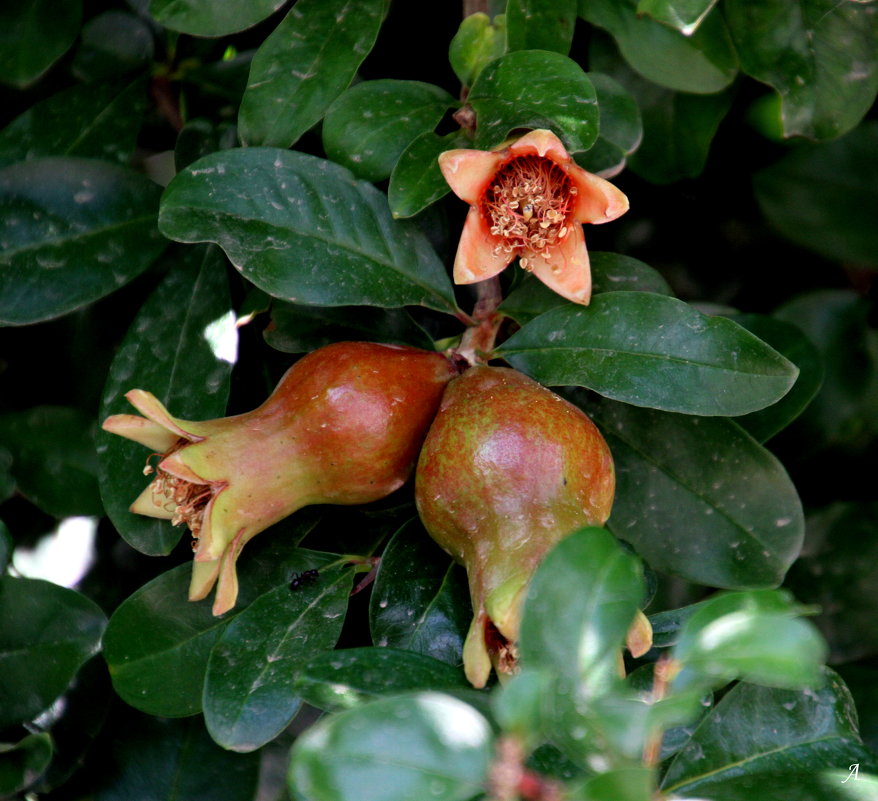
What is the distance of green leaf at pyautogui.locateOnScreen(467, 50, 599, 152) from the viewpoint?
0.81 metres

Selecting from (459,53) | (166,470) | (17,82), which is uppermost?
(459,53)

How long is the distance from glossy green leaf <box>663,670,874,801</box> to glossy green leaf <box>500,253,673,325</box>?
379 millimetres

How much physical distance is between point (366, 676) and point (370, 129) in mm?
514

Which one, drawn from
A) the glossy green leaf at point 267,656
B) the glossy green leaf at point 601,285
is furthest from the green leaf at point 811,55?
the glossy green leaf at point 267,656

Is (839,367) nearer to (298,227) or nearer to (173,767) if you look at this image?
(298,227)

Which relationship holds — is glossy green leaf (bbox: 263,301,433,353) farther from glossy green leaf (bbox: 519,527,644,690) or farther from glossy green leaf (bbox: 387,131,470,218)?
glossy green leaf (bbox: 519,527,644,690)

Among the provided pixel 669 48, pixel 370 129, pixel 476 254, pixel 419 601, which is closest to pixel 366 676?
pixel 419 601

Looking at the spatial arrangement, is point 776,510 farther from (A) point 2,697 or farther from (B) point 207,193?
(A) point 2,697

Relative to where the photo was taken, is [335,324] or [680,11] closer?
[680,11]

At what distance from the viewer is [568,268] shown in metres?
0.85

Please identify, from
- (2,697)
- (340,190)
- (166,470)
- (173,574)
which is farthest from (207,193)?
(2,697)

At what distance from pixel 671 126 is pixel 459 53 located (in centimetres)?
33

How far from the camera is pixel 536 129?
0.81 meters

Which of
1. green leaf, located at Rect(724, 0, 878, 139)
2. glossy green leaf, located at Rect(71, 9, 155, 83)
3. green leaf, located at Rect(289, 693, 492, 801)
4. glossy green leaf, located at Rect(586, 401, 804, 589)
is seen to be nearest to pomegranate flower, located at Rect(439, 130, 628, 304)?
glossy green leaf, located at Rect(586, 401, 804, 589)
